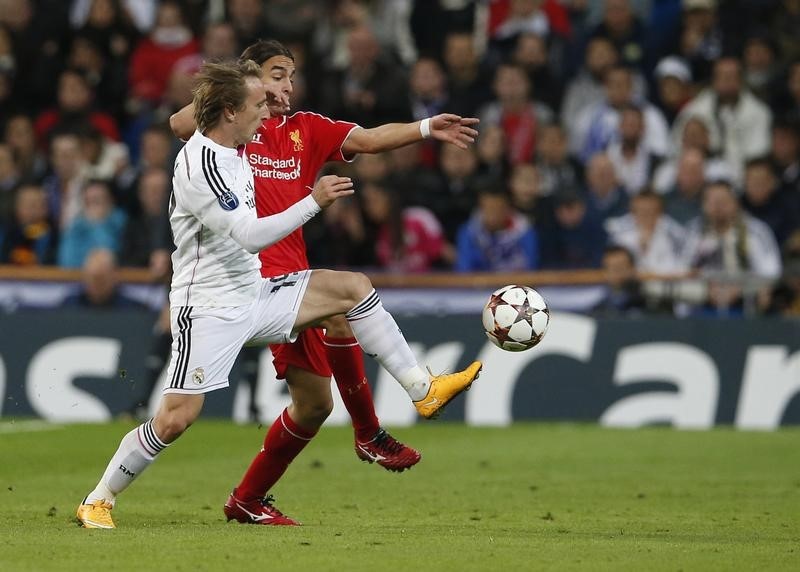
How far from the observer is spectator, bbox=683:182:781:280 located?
15258 mm

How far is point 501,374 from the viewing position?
14.9 meters

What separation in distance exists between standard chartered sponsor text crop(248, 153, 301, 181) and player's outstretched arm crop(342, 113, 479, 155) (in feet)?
1.37

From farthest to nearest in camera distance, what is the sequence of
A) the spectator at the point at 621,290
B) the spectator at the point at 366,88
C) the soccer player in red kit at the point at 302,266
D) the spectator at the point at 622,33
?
1. the spectator at the point at 622,33
2. the spectator at the point at 366,88
3. the spectator at the point at 621,290
4. the soccer player in red kit at the point at 302,266

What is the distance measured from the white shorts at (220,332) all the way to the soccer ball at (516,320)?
45.4 inches

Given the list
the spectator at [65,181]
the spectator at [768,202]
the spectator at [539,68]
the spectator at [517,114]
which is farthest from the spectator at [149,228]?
the spectator at [768,202]

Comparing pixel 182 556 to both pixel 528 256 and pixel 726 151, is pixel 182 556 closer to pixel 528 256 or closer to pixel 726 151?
pixel 528 256

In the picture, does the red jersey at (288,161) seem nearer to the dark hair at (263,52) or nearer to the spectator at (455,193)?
the dark hair at (263,52)

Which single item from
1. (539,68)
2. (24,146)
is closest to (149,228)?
(24,146)

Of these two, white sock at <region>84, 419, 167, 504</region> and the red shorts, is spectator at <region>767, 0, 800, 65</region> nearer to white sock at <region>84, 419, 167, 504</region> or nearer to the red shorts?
the red shorts

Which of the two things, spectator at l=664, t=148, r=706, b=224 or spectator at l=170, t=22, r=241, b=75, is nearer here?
spectator at l=664, t=148, r=706, b=224

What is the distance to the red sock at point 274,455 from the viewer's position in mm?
8664

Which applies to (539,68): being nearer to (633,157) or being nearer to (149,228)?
(633,157)

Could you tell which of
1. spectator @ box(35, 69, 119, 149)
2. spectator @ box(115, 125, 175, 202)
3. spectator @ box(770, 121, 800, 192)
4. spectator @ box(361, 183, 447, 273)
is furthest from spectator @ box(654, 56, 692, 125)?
spectator @ box(35, 69, 119, 149)

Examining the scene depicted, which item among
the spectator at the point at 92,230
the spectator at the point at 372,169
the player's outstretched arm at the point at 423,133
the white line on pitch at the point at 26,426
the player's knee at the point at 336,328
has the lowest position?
the white line on pitch at the point at 26,426
